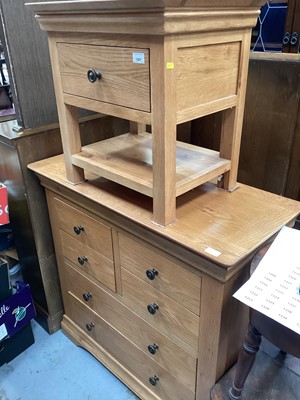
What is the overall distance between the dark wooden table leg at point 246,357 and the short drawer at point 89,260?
52 centimetres

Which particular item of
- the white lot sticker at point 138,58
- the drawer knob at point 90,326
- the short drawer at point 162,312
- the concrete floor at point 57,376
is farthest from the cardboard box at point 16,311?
the white lot sticker at point 138,58

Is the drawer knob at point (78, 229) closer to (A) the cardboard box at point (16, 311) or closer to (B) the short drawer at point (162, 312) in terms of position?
(B) the short drawer at point (162, 312)

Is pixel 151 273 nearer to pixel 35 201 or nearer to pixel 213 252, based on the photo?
pixel 213 252

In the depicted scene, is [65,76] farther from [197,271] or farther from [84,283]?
[84,283]

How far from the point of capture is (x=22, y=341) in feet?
5.28

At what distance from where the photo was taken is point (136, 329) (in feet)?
4.12

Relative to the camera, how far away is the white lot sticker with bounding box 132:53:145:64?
0.81 metres

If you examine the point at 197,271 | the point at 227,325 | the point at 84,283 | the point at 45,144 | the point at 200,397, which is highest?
the point at 45,144

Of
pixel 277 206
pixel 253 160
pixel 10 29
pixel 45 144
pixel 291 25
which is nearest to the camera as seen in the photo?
pixel 277 206

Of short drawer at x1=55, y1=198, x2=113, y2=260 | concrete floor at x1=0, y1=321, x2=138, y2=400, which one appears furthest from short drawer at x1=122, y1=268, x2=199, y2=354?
concrete floor at x1=0, y1=321, x2=138, y2=400

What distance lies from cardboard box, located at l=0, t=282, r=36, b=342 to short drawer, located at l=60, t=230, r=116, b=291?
0.89 ft

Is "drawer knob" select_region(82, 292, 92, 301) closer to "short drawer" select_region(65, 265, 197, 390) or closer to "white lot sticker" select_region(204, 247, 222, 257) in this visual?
"short drawer" select_region(65, 265, 197, 390)

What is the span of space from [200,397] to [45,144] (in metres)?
1.05

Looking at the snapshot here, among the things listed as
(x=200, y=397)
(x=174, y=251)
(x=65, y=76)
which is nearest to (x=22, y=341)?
(x=200, y=397)
